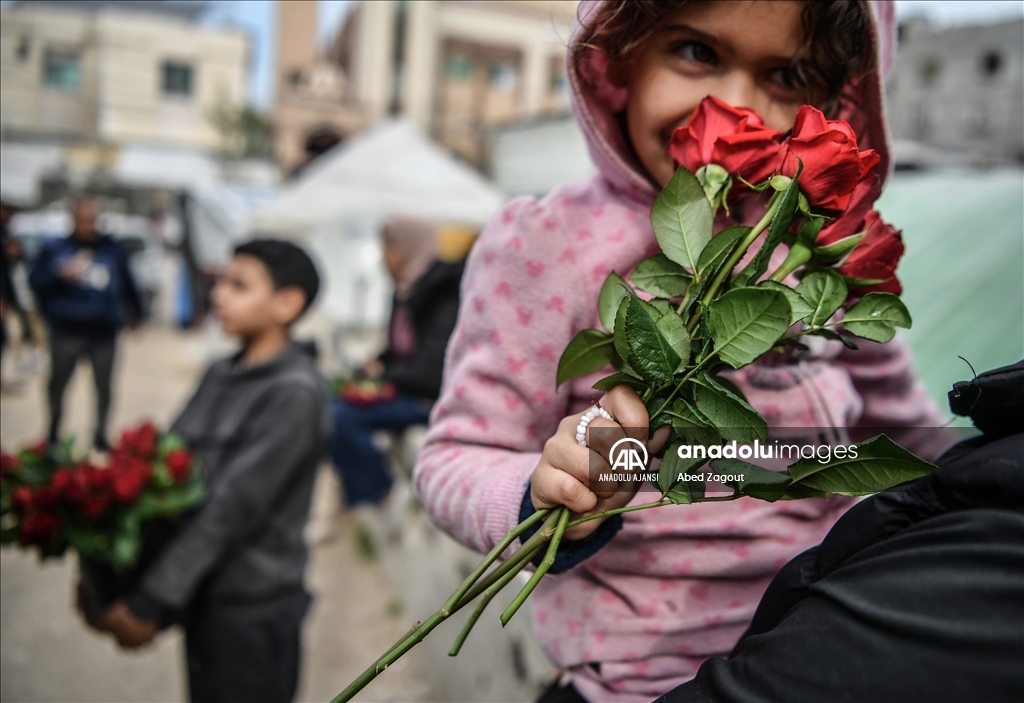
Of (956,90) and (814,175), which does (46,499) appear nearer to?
(814,175)

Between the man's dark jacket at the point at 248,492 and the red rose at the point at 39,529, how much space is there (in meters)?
0.28

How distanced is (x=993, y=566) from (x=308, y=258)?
8.21 feet

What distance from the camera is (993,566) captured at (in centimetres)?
57

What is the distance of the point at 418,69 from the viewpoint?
85.6 ft

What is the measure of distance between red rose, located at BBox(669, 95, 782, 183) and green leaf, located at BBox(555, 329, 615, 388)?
0.24m

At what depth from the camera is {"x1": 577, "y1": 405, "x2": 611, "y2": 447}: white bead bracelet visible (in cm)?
80

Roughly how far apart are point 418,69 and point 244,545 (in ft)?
86.6

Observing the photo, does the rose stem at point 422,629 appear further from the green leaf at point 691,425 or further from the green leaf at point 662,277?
the green leaf at point 662,277

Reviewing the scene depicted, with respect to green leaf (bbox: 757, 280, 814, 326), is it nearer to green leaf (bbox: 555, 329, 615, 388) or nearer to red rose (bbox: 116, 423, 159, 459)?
green leaf (bbox: 555, 329, 615, 388)

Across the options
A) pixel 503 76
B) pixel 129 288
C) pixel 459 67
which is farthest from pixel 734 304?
pixel 503 76

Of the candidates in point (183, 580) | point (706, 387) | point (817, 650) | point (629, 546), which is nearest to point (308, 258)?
point (183, 580)

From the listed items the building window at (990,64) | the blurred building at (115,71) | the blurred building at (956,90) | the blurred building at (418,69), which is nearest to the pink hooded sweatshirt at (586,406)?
the blurred building at (115,71)

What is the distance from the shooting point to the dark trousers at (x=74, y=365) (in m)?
5.74

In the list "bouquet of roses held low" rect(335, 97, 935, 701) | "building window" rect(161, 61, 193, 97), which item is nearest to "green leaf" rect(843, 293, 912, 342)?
"bouquet of roses held low" rect(335, 97, 935, 701)
